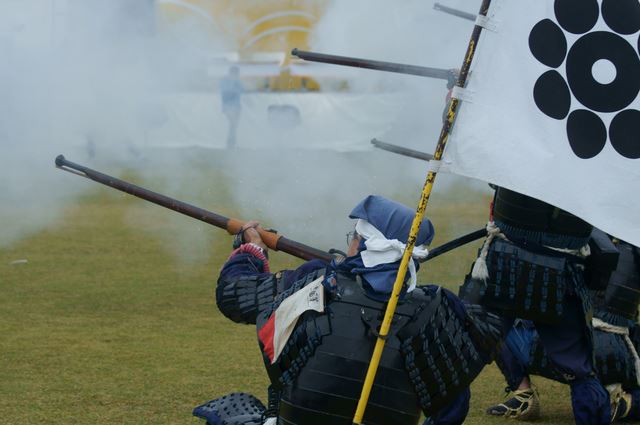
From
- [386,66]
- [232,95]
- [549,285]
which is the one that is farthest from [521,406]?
[232,95]

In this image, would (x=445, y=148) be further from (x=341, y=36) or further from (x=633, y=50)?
(x=341, y=36)

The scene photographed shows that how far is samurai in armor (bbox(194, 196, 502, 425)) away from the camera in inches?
158

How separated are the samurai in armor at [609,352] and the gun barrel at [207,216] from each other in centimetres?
176

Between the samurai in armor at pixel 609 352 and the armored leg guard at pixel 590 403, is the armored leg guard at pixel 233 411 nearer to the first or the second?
the armored leg guard at pixel 590 403

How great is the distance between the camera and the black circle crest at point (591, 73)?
440 cm

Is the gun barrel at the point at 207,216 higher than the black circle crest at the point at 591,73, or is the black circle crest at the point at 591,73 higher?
the black circle crest at the point at 591,73

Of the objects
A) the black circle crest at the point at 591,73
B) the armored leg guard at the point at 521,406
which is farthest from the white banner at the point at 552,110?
the armored leg guard at the point at 521,406

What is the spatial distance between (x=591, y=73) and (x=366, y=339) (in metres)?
1.48

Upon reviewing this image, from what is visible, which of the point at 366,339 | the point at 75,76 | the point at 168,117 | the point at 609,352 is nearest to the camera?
the point at 366,339

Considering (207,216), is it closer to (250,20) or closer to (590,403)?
(590,403)

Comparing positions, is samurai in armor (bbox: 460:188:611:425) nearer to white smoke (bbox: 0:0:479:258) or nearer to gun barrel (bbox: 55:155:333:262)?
gun barrel (bbox: 55:155:333:262)

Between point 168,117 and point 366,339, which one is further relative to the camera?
point 168,117

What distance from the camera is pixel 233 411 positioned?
4.64 meters

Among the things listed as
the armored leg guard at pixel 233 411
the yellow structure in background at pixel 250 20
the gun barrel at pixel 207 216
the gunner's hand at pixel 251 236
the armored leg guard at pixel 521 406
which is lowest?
the armored leg guard at pixel 521 406
